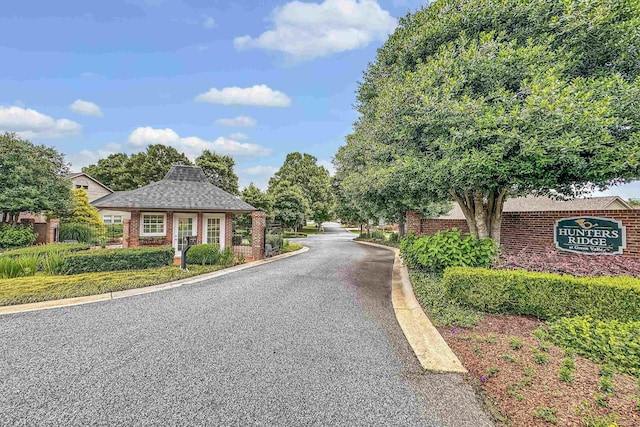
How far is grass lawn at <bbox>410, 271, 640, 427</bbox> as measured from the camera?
7.50 feet

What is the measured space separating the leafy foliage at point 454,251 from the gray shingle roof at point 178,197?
29.0 feet

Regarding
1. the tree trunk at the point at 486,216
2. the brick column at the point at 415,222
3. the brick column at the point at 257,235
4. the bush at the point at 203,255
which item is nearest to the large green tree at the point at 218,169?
the brick column at the point at 257,235

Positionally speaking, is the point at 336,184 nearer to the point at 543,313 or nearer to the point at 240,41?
the point at 240,41

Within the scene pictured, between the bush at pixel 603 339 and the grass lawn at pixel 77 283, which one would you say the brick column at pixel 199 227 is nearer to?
A: the grass lawn at pixel 77 283

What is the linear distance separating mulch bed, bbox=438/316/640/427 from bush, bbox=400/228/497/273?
2.58 meters

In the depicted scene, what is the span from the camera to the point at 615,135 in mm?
5082

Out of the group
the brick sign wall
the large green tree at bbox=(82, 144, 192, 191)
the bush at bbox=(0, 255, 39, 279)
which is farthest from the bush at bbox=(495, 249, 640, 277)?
the large green tree at bbox=(82, 144, 192, 191)

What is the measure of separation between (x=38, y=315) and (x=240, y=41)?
459 inches

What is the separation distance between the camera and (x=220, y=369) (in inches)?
A: 123

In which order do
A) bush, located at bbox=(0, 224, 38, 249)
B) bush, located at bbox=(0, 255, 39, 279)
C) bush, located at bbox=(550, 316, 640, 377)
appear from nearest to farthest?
bush, located at bbox=(550, 316, 640, 377), bush, located at bbox=(0, 255, 39, 279), bush, located at bbox=(0, 224, 38, 249)

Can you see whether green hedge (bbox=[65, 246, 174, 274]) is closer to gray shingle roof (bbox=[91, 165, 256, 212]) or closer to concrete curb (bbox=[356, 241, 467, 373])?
gray shingle roof (bbox=[91, 165, 256, 212])

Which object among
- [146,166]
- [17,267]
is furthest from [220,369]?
[146,166]

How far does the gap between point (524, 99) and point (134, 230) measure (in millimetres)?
14597

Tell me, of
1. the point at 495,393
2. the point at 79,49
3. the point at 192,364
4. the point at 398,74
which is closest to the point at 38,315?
the point at 192,364
